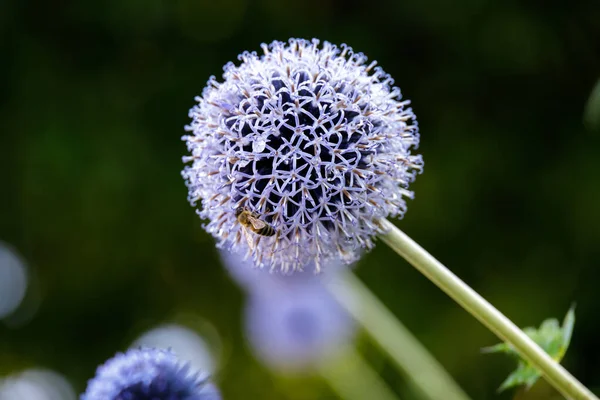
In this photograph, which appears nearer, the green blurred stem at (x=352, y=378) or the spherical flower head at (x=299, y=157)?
Answer: the spherical flower head at (x=299, y=157)

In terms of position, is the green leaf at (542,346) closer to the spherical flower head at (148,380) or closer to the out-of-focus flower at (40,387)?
the spherical flower head at (148,380)

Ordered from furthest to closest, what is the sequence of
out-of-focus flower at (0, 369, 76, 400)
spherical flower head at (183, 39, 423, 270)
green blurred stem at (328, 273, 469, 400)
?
out-of-focus flower at (0, 369, 76, 400) < green blurred stem at (328, 273, 469, 400) < spherical flower head at (183, 39, 423, 270)

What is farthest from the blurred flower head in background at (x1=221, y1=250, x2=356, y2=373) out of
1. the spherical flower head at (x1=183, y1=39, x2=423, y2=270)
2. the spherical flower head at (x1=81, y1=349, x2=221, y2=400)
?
the spherical flower head at (x1=183, y1=39, x2=423, y2=270)

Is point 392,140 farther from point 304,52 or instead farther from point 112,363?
point 112,363

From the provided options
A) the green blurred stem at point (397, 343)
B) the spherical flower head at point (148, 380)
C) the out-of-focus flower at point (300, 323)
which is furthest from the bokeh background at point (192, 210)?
the spherical flower head at point (148, 380)

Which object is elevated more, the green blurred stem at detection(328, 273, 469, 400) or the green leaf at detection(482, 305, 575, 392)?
the green blurred stem at detection(328, 273, 469, 400)

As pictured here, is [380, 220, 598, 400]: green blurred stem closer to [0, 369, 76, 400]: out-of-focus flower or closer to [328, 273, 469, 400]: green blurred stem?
[328, 273, 469, 400]: green blurred stem
